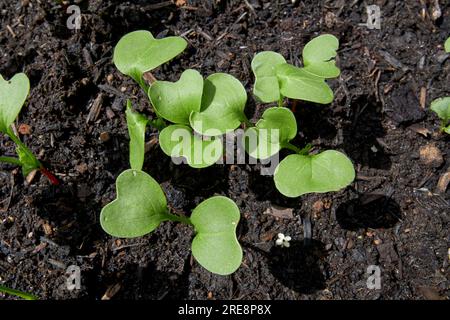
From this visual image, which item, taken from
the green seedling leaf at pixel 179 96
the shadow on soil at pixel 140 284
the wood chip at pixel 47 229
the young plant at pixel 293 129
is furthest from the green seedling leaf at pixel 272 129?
the wood chip at pixel 47 229

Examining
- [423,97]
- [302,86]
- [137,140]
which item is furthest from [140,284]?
[423,97]

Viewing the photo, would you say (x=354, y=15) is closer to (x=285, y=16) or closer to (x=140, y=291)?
(x=285, y=16)

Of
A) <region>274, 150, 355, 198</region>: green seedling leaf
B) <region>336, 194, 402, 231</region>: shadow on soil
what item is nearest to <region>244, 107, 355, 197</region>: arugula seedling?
<region>274, 150, 355, 198</region>: green seedling leaf

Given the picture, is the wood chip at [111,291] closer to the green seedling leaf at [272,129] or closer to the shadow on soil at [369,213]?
the green seedling leaf at [272,129]

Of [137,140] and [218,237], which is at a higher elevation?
[137,140]

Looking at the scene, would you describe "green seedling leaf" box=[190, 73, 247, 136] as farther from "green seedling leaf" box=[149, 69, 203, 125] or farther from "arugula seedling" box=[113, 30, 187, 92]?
"arugula seedling" box=[113, 30, 187, 92]

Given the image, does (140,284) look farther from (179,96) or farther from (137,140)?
(179,96)
